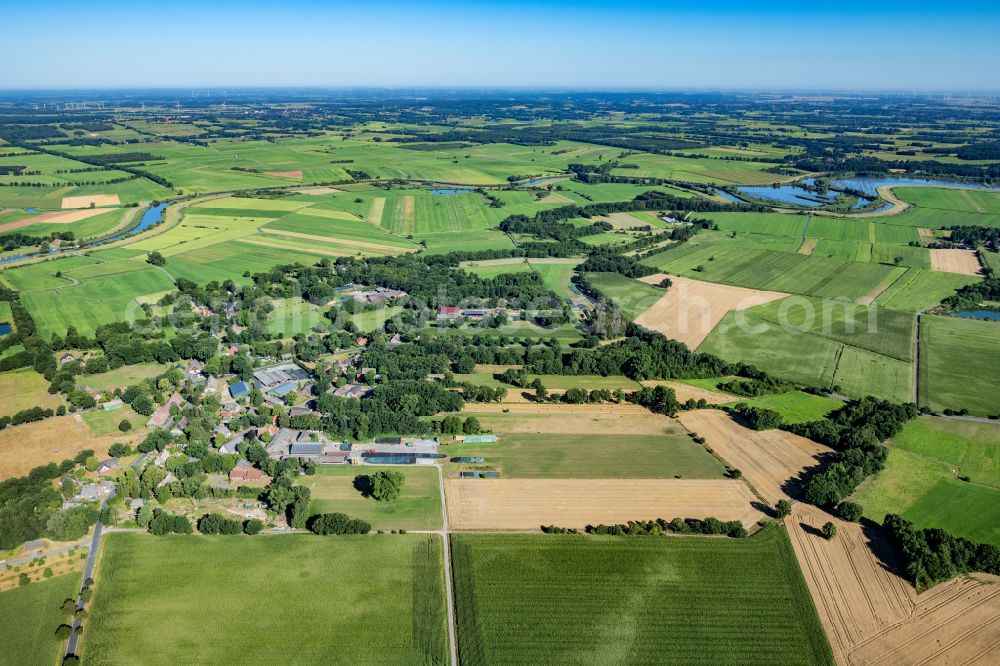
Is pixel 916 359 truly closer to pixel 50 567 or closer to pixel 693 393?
pixel 693 393

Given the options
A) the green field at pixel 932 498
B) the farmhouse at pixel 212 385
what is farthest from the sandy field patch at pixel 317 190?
the green field at pixel 932 498

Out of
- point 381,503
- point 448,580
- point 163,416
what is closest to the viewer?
point 448,580

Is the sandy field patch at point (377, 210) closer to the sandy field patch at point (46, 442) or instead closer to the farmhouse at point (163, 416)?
the farmhouse at point (163, 416)

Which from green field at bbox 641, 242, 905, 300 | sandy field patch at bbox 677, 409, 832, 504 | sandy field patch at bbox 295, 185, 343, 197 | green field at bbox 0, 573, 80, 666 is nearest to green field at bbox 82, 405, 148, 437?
green field at bbox 0, 573, 80, 666

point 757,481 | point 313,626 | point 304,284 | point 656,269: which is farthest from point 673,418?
point 304,284

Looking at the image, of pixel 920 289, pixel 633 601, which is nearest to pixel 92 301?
pixel 633 601

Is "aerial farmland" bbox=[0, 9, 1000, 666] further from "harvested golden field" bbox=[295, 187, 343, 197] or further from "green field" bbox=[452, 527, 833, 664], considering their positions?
"harvested golden field" bbox=[295, 187, 343, 197]

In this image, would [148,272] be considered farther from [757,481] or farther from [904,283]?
[904,283]

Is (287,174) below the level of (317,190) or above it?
above
